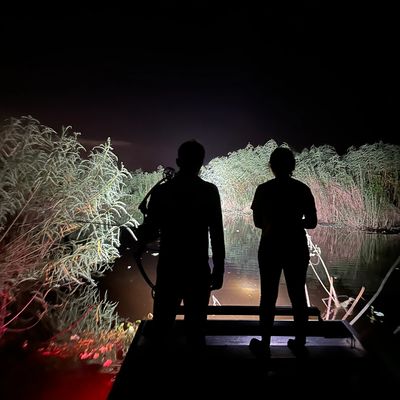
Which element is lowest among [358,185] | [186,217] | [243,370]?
[243,370]

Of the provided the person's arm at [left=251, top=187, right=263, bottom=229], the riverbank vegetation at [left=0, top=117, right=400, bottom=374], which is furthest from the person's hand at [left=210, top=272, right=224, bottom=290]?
the riverbank vegetation at [left=0, top=117, right=400, bottom=374]

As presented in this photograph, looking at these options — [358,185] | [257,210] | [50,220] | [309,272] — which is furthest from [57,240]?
[358,185]

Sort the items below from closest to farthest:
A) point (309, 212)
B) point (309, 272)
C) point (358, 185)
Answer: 1. point (309, 212)
2. point (309, 272)
3. point (358, 185)

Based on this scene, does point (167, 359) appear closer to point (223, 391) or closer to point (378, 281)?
point (223, 391)

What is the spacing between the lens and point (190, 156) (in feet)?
6.11

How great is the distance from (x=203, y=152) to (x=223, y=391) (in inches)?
55.5

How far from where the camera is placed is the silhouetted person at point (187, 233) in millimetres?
1860

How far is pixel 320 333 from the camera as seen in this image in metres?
2.58

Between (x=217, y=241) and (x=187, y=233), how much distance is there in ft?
0.65

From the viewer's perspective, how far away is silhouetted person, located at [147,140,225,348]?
6.10 ft

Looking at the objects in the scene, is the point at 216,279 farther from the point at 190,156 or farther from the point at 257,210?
the point at 190,156

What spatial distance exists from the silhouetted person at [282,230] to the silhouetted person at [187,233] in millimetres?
425

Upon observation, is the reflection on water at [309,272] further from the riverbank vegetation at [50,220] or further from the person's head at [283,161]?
the person's head at [283,161]

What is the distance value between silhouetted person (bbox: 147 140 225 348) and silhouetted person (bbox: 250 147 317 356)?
42 centimetres
